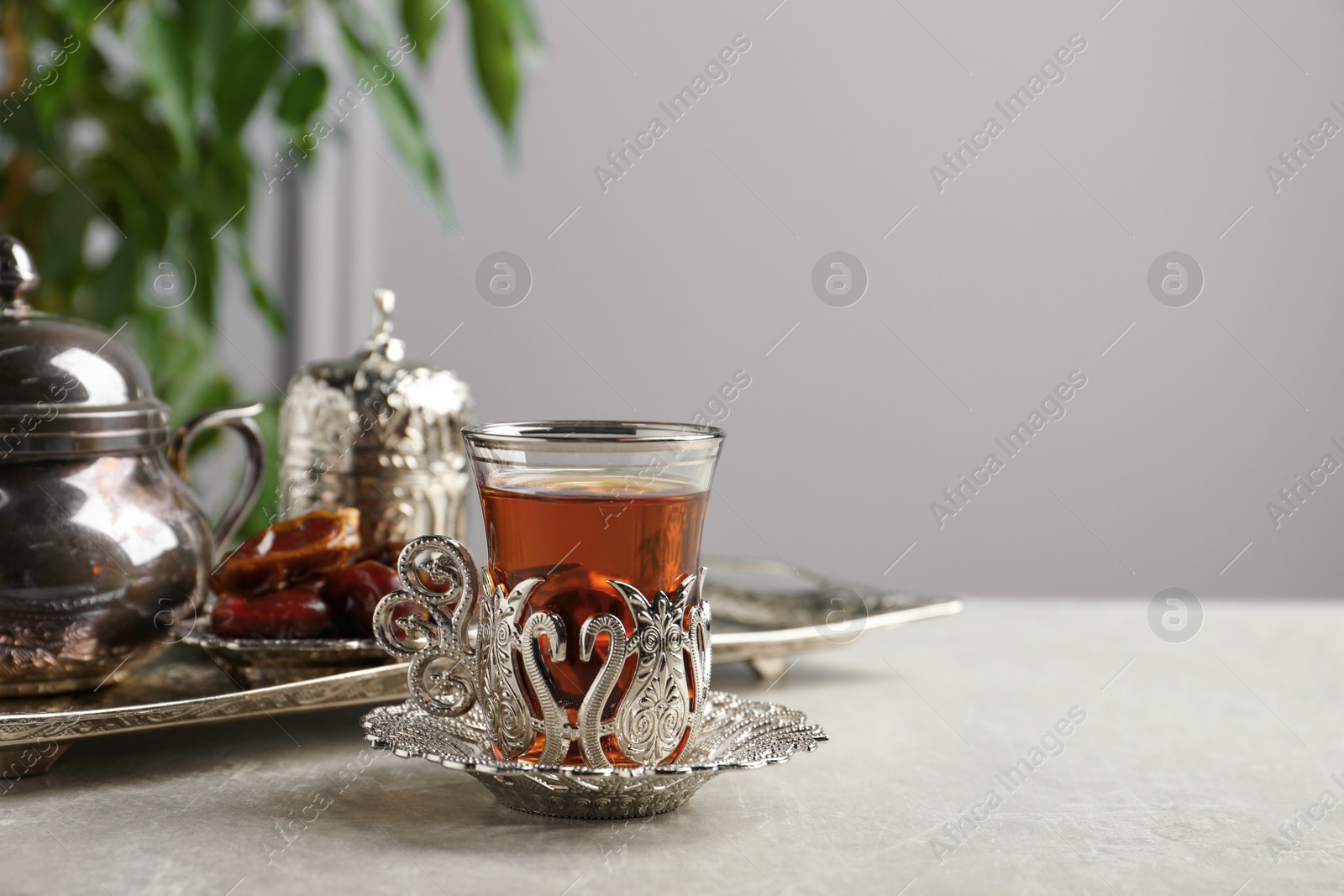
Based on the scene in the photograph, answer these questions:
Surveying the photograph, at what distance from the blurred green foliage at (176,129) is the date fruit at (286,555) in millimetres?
519

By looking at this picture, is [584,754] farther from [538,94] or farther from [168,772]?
[538,94]

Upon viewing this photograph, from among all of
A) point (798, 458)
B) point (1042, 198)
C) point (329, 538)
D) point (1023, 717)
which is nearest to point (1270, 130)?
point (1042, 198)

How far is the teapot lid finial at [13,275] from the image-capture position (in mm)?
905

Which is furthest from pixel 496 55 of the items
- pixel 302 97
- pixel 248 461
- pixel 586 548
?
pixel 586 548

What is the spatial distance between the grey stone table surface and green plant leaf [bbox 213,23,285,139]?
66 cm

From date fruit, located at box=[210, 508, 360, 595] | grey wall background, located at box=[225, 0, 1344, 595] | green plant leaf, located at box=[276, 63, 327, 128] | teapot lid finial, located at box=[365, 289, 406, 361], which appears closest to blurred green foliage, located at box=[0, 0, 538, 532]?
green plant leaf, located at box=[276, 63, 327, 128]

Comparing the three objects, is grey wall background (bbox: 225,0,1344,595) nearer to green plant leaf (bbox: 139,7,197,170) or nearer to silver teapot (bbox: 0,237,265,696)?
green plant leaf (bbox: 139,7,197,170)

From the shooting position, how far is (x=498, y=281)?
291 cm

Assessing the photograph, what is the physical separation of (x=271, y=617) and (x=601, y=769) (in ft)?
1.10

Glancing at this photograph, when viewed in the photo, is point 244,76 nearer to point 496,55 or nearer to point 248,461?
point 496,55

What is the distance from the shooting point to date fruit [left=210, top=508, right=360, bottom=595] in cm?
95

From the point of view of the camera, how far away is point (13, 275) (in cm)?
91

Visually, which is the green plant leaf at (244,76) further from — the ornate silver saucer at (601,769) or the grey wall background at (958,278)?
the grey wall background at (958,278)

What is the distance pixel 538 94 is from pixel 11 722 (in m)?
2.38
